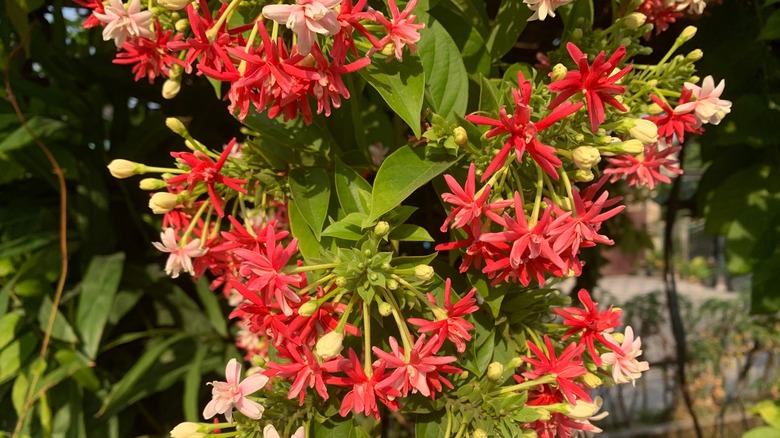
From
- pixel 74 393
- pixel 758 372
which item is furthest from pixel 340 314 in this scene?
pixel 758 372

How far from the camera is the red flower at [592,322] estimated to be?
40cm

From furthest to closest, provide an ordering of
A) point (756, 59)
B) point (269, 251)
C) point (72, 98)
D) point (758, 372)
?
point (758, 372), point (72, 98), point (756, 59), point (269, 251)

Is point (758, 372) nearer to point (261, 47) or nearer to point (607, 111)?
point (607, 111)

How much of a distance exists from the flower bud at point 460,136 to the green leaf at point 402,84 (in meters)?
0.02

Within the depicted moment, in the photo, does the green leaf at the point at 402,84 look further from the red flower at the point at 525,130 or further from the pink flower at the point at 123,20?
the pink flower at the point at 123,20

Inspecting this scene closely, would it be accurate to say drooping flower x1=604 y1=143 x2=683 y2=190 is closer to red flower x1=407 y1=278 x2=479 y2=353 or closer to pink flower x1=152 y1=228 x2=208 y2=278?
red flower x1=407 y1=278 x2=479 y2=353

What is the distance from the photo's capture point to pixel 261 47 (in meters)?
0.37

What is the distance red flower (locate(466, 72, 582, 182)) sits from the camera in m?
0.33

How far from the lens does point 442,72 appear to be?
0.42 metres

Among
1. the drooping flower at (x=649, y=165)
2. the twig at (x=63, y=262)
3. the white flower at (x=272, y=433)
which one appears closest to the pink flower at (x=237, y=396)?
the white flower at (x=272, y=433)

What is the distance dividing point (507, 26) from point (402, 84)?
0.14 meters

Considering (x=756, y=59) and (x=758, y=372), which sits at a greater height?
(x=756, y=59)

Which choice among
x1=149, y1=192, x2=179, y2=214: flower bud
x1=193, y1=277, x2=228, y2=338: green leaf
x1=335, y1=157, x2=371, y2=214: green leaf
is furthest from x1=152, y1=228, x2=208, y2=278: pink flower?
x1=193, y1=277, x2=228, y2=338: green leaf

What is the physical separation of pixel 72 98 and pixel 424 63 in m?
0.67
